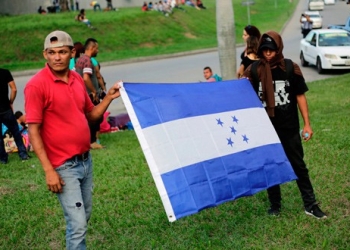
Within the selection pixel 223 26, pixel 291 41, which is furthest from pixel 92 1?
pixel 223 26

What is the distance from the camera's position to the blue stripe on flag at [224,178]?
187 inches

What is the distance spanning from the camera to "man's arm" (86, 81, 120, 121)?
4.71 meters

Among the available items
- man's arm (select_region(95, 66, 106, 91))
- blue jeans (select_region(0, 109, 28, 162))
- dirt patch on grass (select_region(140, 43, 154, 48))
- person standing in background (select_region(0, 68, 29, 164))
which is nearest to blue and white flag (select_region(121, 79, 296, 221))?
man's arm (select_region(95, 66, 106, 91))

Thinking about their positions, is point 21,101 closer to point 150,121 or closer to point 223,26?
point 223,26

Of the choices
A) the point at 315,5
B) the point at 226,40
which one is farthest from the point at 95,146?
the point at 315,5

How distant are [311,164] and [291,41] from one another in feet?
99.7

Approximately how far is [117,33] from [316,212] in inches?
1256

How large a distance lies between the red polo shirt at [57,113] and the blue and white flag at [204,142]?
0.51m

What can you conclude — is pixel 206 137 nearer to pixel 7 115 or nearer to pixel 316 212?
pixel 316 212

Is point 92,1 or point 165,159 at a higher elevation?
point 165,159

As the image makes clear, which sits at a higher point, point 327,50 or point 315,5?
point 327,50

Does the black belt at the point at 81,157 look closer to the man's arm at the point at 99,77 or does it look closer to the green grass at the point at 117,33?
the man's arm at the point at 99,77

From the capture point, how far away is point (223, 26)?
13.0 m

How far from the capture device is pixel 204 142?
521 cm
